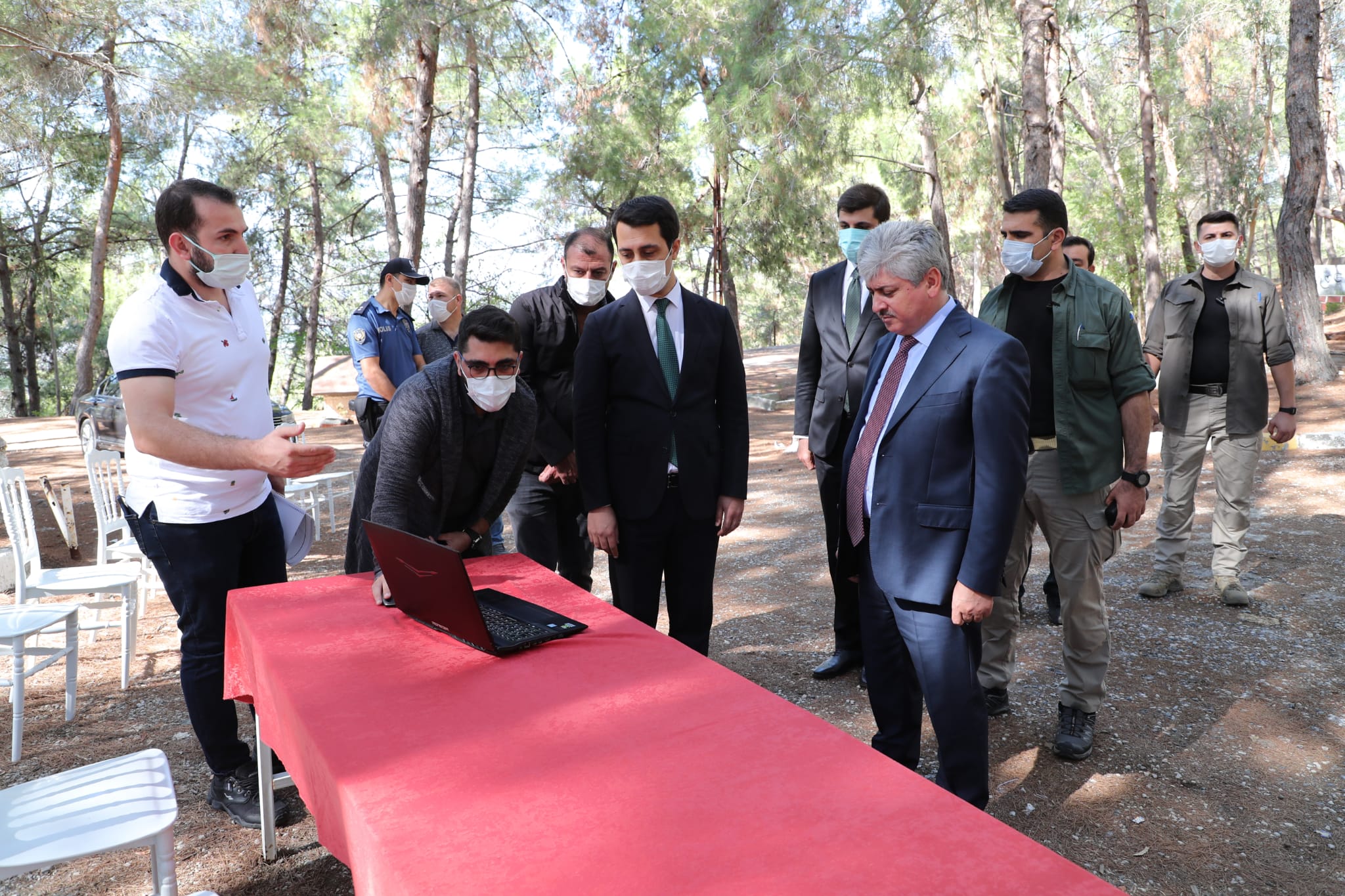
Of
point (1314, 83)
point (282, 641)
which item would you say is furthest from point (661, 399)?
point (1314, 83)

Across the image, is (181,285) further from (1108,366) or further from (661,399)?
(1108,366)

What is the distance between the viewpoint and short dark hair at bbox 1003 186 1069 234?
3.10 meters

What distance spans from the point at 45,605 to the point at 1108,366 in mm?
4399

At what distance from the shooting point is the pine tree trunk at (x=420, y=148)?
10586 millimetres

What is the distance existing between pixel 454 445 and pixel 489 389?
21 centimetres

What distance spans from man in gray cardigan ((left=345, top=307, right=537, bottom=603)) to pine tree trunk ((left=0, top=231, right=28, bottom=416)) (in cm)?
2359

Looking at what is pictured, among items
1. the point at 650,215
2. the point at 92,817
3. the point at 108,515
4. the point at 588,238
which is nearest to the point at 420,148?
the point at 108,515

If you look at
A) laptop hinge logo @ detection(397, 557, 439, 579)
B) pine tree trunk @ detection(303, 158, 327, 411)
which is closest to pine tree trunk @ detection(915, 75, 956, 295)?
laptop hinge logo @ detection(397, 557, 439, 579)

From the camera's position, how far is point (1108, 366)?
3.14 metres

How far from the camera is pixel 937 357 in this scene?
230cm

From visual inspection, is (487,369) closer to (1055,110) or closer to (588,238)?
(588,238)

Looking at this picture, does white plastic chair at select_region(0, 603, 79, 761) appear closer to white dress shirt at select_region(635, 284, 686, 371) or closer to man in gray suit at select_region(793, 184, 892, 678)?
white dress shirt at select_region(635, 284, 686, 371)

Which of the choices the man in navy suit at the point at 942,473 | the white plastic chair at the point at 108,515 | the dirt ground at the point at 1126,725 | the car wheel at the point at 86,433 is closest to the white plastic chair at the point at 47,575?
the dirt ground at the point at 1126,725

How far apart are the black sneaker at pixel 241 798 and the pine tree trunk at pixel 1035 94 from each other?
7470 millimetres
